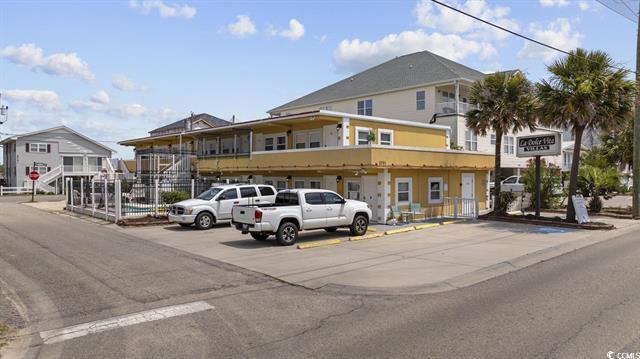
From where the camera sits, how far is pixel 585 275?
1015 centimetres

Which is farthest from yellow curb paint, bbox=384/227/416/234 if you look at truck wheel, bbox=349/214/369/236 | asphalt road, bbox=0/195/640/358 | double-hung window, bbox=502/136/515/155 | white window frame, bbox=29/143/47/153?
white window frame, bbox=29/143/47/153

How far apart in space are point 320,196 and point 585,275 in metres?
8.27

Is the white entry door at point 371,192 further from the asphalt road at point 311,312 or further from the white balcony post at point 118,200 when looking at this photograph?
the white balcony post at point 118,200

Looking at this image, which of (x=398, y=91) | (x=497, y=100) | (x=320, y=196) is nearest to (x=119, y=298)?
(x=320, y=196)

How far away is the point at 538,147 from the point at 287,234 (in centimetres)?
1390

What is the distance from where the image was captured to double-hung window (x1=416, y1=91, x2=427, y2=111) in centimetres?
3394

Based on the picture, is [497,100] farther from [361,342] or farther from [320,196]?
[361,342]

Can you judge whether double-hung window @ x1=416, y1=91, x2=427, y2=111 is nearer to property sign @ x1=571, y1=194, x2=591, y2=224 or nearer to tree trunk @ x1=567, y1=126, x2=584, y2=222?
tree trunk @ x1=567, y1=126, x2=584, y2=222

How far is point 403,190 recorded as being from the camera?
22.1 metres

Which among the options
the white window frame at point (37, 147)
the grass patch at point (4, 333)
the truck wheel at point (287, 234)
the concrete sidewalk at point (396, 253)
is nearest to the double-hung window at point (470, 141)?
the concrete sidewalk at point (396, 253)

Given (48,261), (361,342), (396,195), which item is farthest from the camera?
(396,195)

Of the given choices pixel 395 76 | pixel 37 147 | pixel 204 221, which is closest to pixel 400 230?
pixel 204 221

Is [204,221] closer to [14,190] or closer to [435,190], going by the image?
[435,190]

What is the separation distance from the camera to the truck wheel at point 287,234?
1461 cm
